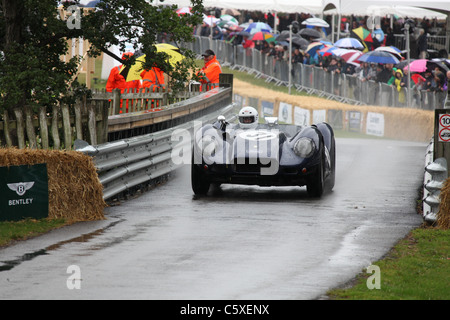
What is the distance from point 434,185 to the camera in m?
10.8

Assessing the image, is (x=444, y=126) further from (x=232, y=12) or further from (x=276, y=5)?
(x=232, y=12)

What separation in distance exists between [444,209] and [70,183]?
4.42m

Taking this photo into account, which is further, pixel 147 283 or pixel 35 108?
pixel 35 108

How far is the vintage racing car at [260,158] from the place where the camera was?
12.5 meters

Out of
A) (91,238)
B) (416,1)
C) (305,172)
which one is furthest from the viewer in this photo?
(416,1)

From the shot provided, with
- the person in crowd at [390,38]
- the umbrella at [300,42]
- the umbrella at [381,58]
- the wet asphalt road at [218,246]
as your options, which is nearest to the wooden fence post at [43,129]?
the wet asphalt road at [218,246]

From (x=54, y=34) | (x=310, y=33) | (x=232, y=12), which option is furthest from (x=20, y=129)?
(x=232, y=12)

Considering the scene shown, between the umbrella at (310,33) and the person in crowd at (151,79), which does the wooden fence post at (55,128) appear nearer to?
the person in crowd at (151,79)

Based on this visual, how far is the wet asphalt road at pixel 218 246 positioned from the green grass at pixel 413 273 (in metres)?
0.18

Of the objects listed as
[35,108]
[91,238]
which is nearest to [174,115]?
[35,108]

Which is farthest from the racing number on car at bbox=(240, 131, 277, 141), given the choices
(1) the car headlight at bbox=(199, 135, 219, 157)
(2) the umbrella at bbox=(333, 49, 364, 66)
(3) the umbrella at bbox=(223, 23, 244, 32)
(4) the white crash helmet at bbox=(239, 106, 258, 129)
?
(3) the umbrella at bbox=(223, 23, 244, 32)

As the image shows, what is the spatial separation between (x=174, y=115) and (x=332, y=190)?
3388 millimetres

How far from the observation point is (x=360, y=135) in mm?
29500
